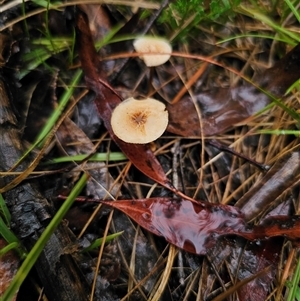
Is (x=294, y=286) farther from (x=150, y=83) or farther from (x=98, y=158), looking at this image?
(x=150, y=83)

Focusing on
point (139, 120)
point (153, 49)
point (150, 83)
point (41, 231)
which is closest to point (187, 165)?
point (139, 120)

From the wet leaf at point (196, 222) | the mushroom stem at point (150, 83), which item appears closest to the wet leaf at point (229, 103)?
the mushroom stem at point (150, 83)

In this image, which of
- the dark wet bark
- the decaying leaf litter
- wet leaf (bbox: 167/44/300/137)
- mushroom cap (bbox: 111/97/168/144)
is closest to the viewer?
the dark wet bark

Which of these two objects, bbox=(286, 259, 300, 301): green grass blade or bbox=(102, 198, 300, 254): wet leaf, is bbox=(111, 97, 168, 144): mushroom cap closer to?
bbox=(102, 198, 300, 254): wet leaf

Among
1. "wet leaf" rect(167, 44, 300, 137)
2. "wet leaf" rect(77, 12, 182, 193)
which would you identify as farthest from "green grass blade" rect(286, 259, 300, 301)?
"wet leaf" rect(167, 44, 300, 137)

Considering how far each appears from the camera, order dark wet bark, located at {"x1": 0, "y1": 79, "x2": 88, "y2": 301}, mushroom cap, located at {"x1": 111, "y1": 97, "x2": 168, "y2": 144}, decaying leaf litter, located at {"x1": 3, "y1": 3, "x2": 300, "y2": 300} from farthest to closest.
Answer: mushroom cap, located at {"x1": 111, "y1": 97, "x2": 168, "y2": 144}
decaying leaf litter, located at {"x1": 3, "y1": 3, "x2": 300, "y2": 300}
dark wet bark, located at {"x1": 0, "y1": 79, "x2": 88, "y2": 301}

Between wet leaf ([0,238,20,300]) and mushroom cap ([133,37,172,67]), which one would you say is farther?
mushroom cap ([133,37,172,67])

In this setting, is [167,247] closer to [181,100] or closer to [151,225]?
[151,225]

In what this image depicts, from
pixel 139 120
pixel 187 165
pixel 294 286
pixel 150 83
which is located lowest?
pixel 294 286
